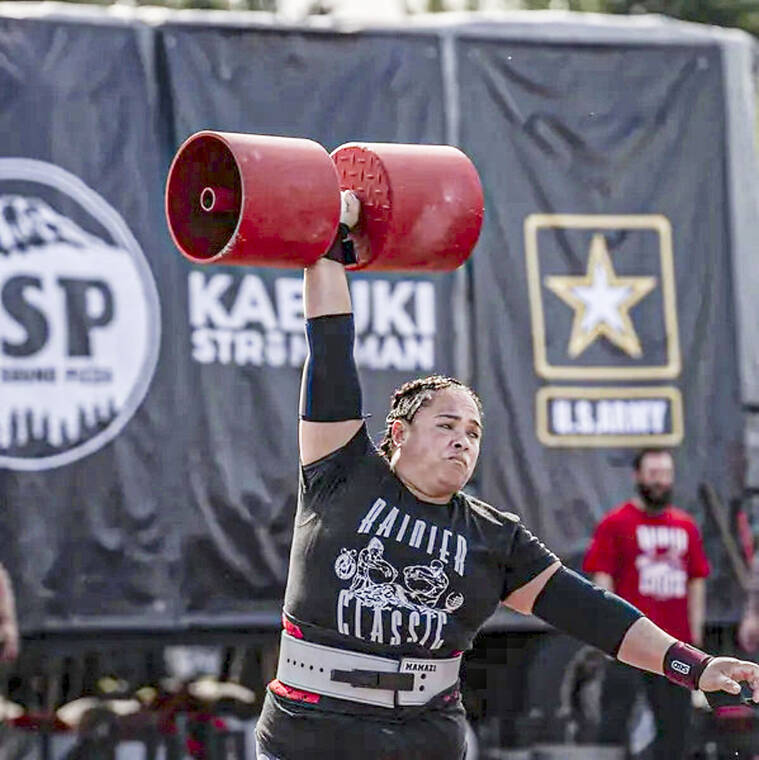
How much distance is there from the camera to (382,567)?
5277 millimetres

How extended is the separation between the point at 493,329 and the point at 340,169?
4522 millimetres

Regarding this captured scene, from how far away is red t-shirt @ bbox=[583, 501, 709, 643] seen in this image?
9.97 metres

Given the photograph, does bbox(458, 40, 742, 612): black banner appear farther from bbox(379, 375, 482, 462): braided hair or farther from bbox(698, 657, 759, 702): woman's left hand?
bbox(698, 657, 759, 702): woman's left hand

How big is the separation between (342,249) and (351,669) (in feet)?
3.56

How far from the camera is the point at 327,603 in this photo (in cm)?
529

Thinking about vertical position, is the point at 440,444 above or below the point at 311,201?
below

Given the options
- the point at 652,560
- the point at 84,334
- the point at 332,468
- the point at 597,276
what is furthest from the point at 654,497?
the point at 332,468

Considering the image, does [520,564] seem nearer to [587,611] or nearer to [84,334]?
[587,611]

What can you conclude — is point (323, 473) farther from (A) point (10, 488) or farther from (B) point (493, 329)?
(B) point (493, 329)

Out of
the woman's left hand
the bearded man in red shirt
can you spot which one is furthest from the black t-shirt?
the bearded man in red shirt

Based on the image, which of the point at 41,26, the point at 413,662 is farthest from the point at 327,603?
the point at 41,26

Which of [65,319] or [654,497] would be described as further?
[654,497]

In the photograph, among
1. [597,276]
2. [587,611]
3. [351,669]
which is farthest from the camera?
[597,276]

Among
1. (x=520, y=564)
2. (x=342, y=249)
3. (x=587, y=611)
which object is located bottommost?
(x=587, y=611)
